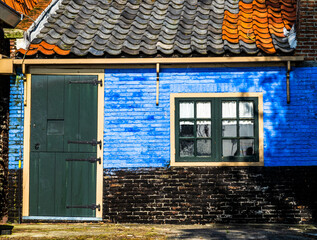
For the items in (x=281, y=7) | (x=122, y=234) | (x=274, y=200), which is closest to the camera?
(x=122, y=234)

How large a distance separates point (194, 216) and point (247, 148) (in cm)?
175

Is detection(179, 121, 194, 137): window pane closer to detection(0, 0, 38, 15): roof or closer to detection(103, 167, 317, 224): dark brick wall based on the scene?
detection(103, 167, 317, 224): dark brick wall

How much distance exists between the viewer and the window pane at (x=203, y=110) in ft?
29.4

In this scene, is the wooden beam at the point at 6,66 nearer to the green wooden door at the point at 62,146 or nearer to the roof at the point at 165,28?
the roof at the point at 165,28

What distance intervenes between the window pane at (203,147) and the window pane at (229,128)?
1.23 feet

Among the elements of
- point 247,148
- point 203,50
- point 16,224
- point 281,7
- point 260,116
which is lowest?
point 16,224

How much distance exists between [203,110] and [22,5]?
469cm

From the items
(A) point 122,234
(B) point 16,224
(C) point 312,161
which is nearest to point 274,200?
(C) point 312,161

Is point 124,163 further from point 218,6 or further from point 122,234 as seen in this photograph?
point 218,6

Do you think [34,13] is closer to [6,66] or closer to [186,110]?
[6,66]

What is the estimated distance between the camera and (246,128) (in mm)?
8930

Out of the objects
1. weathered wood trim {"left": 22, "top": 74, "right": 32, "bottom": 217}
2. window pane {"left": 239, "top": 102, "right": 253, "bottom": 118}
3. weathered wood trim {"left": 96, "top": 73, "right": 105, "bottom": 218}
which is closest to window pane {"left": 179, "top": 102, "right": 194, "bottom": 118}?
window pane {"left": 239, "top": 102, "right": 253, "bottom": 118}

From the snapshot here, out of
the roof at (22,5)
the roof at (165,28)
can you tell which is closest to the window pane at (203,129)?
the roof at (165,28)

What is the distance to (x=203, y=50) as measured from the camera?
8.82 meters
